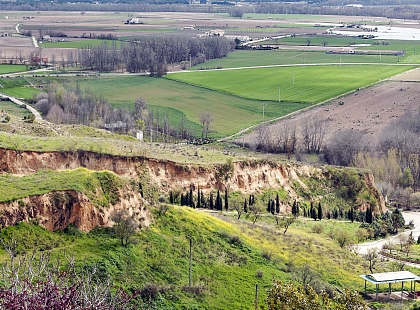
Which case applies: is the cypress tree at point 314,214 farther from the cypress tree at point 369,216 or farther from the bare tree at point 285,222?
the bare tree at point 285,222

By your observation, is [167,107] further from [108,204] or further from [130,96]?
[108,204]

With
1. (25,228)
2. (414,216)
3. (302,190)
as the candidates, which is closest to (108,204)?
(25,228)

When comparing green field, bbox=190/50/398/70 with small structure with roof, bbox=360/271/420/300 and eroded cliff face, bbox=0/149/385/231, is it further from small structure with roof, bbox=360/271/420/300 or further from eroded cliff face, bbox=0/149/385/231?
small structure with roof, bbox=360/271/420/300

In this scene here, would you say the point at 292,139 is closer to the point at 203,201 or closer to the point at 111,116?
the point at 111,116

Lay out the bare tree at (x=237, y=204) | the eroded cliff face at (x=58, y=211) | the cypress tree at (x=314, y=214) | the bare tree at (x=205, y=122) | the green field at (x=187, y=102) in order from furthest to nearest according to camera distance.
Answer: the green field at (x=187, y=102), the bare tree at (x=205, y=122), the cypress tree at (x=314, y=214), the bare tree at (x=237, y=204), the eroded cliff face at (x=58, y=211)

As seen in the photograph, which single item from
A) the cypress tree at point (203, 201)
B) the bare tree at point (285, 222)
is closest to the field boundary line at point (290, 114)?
the cypress tree at point (203, 201)

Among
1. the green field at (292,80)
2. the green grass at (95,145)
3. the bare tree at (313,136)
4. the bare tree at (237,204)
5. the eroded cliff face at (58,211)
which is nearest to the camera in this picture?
the eroded cliff face at (58,211)
